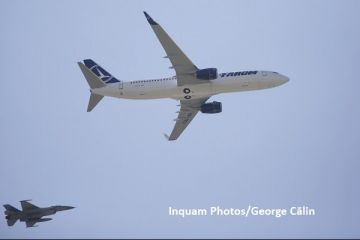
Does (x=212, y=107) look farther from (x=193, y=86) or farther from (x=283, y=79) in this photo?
(x=283, y=79)

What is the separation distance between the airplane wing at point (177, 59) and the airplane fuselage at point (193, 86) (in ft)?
3.20

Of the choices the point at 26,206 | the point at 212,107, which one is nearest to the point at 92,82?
the point at 212,107

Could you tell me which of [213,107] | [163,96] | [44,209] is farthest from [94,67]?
[44,209]

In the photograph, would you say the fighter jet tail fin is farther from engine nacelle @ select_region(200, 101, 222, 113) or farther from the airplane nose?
the airplane nose

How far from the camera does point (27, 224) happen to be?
73812mm

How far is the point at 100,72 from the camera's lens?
69.9 meters

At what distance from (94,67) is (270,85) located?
23532mm

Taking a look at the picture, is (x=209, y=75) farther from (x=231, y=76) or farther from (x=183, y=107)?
(x=183, y=107)

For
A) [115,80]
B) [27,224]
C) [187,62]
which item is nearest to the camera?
[187,62]

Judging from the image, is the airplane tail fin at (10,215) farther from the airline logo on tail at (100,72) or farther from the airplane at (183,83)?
the airline logo on tail at (100,72)

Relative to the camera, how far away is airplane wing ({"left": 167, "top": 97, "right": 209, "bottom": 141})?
70.6m

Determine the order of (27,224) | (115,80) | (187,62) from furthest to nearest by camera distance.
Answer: (27,224), (115,80), (187,62)

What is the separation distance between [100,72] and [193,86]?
44.2ft

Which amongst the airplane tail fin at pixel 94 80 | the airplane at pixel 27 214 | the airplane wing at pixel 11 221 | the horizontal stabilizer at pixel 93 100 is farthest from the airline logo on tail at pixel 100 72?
the airplane wing at pixel 11 221
